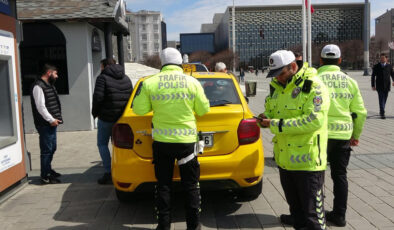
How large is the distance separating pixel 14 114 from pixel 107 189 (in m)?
1.67

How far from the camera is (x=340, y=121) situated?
375 centimetres

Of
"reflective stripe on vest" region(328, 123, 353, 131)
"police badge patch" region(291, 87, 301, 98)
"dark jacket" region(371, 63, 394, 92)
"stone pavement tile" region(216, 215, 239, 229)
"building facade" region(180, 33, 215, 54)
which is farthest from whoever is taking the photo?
"building facade" region(180, 33, 215, 54)

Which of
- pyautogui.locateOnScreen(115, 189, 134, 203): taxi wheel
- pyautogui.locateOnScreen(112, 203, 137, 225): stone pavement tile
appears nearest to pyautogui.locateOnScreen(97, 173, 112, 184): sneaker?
pyautogui.locateOnScreen(112, 203, 137, 225): stone pavement tile

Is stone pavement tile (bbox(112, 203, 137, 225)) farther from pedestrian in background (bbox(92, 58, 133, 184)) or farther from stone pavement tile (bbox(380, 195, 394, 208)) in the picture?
stone pavement tile (bbox(380, 195, 394, 208))

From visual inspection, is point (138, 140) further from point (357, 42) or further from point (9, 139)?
point (357, 42)

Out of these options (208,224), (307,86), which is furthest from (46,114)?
(307,86)

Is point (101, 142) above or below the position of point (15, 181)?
above

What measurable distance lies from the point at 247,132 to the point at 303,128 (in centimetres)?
114

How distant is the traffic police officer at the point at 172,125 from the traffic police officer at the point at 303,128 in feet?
2.24

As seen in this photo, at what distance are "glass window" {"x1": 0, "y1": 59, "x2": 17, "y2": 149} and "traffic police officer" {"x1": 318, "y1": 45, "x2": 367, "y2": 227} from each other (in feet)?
13.5

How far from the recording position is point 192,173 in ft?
11.8

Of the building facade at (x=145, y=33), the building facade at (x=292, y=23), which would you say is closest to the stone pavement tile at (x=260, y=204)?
the building facade at (x=292, y=23)

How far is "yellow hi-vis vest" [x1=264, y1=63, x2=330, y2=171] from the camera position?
3.00 metres

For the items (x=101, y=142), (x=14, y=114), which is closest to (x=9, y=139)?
(x=14, y=114)
